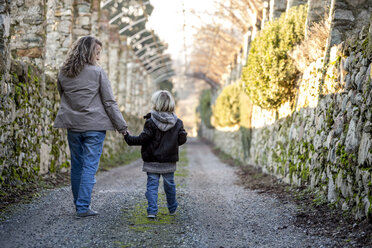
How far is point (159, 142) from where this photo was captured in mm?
5148

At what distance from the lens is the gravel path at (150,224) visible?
399 cm

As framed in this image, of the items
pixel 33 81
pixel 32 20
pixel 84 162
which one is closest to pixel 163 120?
pixel 84 162

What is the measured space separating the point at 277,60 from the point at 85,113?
234 inches

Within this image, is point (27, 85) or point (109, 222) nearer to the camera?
point (109, 222)

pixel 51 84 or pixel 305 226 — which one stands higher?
pixel 51 84

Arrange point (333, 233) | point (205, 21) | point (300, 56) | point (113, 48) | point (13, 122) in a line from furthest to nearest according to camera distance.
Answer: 1. point (205, 21)
2. point (113, 48)
3. point (300, 56)
4. point (13, 122)
5. point (333, 233)

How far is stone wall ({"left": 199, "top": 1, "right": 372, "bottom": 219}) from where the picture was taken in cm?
487

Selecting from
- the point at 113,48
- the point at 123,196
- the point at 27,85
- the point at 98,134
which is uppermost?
the point at 113,48

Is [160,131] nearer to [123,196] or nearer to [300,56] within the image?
[123,196]

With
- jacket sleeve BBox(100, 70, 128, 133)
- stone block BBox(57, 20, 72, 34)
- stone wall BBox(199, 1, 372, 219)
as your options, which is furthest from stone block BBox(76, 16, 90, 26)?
jacket sleeve BBox(100, 70, 128, 133)

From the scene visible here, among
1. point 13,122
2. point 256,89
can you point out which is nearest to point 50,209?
point 13,122

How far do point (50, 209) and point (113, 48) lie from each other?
14.1 meters

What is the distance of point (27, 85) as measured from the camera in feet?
23.9

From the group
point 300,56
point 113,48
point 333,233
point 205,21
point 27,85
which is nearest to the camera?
point 333,233
